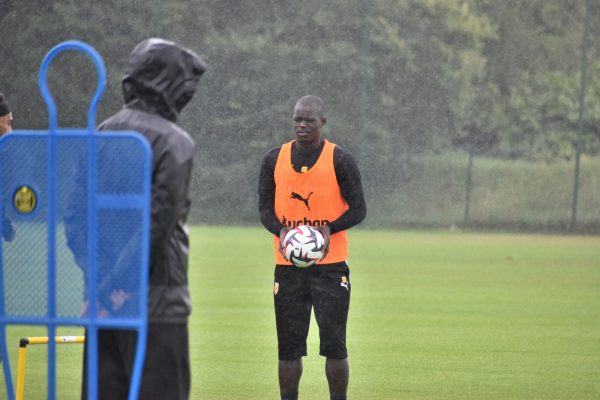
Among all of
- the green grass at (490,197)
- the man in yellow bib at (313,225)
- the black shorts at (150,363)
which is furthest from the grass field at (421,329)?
the green grass at (490,197)

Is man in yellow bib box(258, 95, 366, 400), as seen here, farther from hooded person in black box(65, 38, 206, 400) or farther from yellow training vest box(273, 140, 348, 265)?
hooded person in black box(65, 38, 206, 400)

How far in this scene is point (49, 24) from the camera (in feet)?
106

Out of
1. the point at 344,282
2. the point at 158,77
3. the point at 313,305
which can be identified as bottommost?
the point at 313,305

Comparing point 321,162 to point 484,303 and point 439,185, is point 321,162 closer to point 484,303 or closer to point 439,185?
point 484,303

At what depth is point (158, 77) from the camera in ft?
16.6

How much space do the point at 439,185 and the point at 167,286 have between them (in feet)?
87.1

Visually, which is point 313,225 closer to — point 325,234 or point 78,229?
point 325,234

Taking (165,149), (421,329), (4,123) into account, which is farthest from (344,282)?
(421,329)

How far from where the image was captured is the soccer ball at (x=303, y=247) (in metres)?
7.99

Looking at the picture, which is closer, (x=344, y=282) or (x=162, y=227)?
(x=162, y=227)

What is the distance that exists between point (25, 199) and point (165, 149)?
535 mm

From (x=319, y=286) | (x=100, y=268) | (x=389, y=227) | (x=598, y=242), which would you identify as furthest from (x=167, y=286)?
(x=389, y=227)

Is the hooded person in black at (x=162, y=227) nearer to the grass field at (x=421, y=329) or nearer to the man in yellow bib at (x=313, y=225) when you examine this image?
the man in yellow bib at (x=313, y=225)

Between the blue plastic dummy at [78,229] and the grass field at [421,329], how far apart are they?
15.7ft
